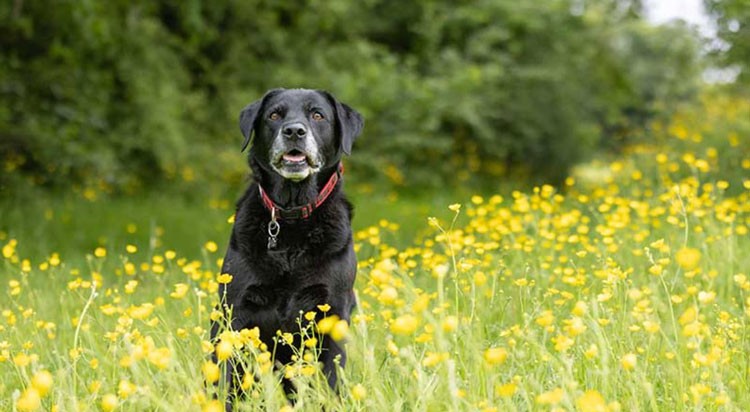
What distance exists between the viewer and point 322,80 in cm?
1007

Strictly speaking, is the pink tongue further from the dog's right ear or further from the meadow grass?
the meadow grass

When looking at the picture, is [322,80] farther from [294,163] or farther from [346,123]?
[294,163]

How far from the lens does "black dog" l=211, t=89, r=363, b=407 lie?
342cm

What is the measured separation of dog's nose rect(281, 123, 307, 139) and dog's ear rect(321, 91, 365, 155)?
0.27 m

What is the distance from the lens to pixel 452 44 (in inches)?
590

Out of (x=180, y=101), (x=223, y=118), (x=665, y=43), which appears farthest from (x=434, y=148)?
(x=665, y=43)

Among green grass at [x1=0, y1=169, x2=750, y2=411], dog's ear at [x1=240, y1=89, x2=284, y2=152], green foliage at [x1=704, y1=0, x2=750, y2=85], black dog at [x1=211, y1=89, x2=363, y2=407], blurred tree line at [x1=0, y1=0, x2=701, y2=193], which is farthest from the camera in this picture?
blurred tree line at [x1=0, y1=0, x2=701, y2=193]

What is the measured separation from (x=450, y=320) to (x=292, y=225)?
1.69 m

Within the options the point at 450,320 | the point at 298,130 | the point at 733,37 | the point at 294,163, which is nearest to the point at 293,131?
the point at 298,130

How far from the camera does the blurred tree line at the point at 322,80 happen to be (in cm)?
854

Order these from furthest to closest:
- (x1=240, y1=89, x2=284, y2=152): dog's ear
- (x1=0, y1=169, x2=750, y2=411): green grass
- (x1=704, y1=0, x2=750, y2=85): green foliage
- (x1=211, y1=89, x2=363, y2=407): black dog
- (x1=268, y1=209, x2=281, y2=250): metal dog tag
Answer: (x1=704, y1=0, x2=750, y2=85): green foliage, (x1=240, y1=89, x2=284, y2=152): dog's ear, (x1=268, y1=209, x2=281, y2=250): metal dog tag, (x1=211, y1=89, x2=363, y2=407): black dog, (x1=0, y1=169, x2=750, y2=411): green grass

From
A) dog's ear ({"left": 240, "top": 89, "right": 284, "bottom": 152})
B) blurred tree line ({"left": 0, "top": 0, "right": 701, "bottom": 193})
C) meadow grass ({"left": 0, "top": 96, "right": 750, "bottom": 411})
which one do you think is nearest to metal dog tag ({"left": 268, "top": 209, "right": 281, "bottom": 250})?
meadow grass ({"left": 0, "top": 96, "right": 750, "bottom": 411})

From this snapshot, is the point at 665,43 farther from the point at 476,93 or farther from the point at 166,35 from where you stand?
the point at 166,35

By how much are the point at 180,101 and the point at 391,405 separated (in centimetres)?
799
